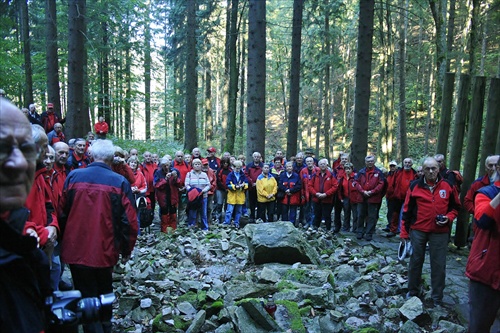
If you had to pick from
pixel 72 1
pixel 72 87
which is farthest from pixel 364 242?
pixel 72 1

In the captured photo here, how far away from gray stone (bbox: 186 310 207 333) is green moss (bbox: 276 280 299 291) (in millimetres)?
1489

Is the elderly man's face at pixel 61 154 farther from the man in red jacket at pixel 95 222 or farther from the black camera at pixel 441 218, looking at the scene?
the black camera at pixel 441 218

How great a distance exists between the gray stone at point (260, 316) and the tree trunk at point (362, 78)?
729 cm

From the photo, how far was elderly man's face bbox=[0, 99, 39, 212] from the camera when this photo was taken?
1.55m

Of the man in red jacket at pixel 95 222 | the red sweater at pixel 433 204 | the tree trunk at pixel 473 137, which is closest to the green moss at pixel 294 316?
the man in red jacket at pixel 95 222

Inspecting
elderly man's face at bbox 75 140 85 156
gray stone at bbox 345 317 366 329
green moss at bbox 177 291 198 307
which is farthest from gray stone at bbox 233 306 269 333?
elderly man's face at bbox 75 140 85 156

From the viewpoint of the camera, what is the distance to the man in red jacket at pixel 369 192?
998cm

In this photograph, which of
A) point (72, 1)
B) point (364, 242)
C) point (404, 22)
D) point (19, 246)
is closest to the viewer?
point (19, 246)

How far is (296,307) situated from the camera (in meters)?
5.11

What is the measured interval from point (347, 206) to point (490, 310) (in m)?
7.41

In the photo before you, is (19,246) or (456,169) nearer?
(19,246)

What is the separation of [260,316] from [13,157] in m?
3.88

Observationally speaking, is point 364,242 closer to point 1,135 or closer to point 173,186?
point 173,186

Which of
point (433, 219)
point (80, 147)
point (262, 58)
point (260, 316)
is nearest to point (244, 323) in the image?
point (260, 316)
